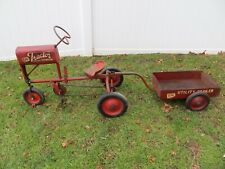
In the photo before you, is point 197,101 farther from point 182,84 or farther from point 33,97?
point 33,97

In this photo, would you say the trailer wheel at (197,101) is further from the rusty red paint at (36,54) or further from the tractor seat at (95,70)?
the rusty red paint at (36,54)

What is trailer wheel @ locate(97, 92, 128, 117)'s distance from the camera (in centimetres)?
407

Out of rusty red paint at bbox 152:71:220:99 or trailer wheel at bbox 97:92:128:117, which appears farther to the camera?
rusty red paint at bbox 152:71:220:99

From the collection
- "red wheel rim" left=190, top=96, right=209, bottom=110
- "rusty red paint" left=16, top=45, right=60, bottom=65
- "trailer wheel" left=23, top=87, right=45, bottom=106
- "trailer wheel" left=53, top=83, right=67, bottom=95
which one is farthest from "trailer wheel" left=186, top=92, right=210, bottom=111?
"trailer wheel" left=23, top=87, right=45, bottom=106

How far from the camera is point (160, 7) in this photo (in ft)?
19.3

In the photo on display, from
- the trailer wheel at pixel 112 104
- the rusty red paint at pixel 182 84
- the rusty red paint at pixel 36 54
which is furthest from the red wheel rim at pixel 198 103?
the rusty red paint at pixel 36 54

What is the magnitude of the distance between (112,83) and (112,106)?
0.62 metres

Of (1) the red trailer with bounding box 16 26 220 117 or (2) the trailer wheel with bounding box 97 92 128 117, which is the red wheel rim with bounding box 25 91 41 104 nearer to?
(1) the red trailer with bounding box 16 26 220 117

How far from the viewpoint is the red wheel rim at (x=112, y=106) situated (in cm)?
411

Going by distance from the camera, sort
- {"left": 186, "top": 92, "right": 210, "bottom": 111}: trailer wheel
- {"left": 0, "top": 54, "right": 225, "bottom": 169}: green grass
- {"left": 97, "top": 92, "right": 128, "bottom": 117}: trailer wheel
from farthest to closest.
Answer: {"left": 186, "top": 92, "right": 210, "bottom": 111}: trailer wheel → {"left": 97, "top": 92, "right": 128, "bottom": 117}: trailer wheel → {"left": 0, "top": 54, "right": 225, "bottom": 169}: green grass

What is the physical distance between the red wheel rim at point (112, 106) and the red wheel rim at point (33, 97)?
1.06m

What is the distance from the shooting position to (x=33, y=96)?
4.57 meters

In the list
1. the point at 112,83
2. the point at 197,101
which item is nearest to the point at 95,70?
the point at 112,83

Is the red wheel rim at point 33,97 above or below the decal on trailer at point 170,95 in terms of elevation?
below
